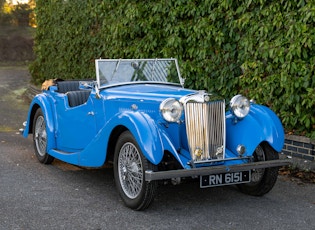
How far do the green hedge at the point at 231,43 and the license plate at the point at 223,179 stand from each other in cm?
165

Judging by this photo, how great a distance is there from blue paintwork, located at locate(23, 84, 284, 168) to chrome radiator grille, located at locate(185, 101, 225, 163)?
0.48ft

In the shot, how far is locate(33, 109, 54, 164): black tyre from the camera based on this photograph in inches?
277

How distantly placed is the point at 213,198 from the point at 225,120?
2.79 feet

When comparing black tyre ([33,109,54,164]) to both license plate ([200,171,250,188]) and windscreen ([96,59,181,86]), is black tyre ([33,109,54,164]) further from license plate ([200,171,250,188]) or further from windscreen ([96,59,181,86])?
license plate ([200,171,250,188])

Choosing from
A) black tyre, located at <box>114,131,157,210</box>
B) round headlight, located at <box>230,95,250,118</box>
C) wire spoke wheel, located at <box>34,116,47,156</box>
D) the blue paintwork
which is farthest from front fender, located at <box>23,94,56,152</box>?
round headlight, located at <box>230,95,250,118</box>

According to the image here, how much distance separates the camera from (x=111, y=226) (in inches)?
176

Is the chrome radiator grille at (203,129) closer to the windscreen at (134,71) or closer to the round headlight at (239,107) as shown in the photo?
the round headlight at (239,107)

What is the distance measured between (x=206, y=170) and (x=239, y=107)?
2.97 ft

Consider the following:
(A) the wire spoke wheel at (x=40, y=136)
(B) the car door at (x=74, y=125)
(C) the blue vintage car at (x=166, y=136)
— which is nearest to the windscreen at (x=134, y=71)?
(C) the blue vintage car at (x=166, y=136)

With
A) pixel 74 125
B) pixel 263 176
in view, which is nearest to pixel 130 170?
pixel 263 176

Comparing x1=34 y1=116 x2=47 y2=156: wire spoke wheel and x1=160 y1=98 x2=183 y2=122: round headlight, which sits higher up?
x1=160 y1=98 x2=183 y2=122: round headlight

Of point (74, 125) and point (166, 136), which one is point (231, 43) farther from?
point (166, 136)

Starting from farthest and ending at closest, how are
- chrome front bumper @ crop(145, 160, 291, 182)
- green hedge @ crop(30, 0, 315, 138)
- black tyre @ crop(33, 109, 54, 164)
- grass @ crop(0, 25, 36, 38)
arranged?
grass @ crop(0, 25, 36, 38), black tyre @ crop(33, 109, 54, 164), green hedge @ crop(30, 0, 315, 138), chrome front bumper @ crop(145, 160, 291, 182)

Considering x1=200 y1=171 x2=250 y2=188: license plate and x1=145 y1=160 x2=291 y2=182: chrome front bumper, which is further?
x1=200 y1=171 x2=250 y2=188: license plate
